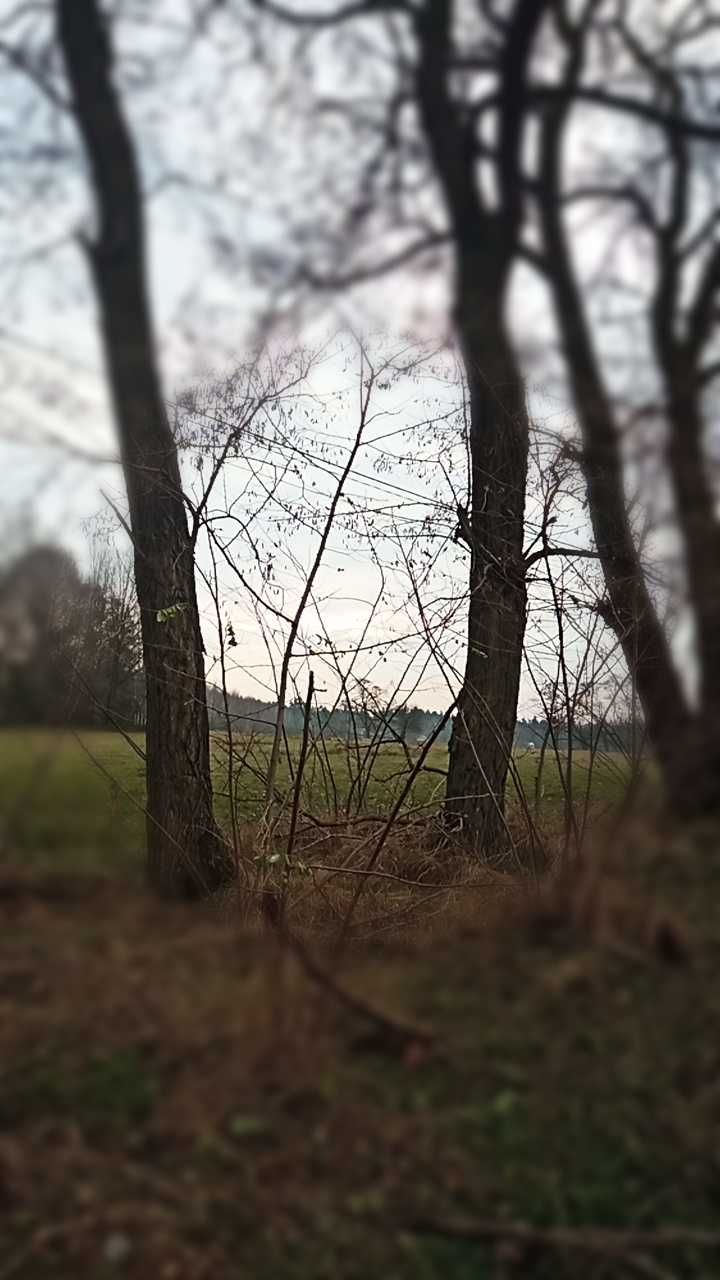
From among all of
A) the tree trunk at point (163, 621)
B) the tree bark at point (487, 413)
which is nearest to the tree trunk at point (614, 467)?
the tree bark at point (487, 413)

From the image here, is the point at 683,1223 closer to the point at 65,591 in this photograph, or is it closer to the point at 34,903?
the point at 34,903

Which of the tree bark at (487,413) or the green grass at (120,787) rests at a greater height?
the tree bark at (487,413)

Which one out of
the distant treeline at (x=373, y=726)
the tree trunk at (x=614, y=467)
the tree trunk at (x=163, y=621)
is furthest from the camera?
the distant treeline at (x=373, y=726)

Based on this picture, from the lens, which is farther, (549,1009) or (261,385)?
(261,385)

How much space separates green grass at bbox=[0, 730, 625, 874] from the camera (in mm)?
1848

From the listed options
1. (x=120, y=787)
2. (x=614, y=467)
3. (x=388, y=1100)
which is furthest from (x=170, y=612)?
(x=388, y=1100)

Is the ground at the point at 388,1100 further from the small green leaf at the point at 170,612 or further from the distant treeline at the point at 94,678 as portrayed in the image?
the small green leaf at the point at 170,612

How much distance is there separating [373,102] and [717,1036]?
169 centimetres

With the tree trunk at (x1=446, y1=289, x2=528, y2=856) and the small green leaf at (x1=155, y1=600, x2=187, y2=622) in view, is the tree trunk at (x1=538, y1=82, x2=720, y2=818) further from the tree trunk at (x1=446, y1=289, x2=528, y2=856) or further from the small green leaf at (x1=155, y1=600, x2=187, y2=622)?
the small green leaf at (x1=155, y1=600, x2=187, y2=622)

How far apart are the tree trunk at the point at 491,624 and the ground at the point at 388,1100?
1.76m

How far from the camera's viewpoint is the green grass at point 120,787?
1.85m

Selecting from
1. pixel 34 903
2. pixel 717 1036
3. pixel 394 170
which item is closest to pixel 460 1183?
pixel 717 1036

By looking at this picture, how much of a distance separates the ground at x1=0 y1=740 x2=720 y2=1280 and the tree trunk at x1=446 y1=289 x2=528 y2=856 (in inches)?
69.5

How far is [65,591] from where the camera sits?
239 centimetres
